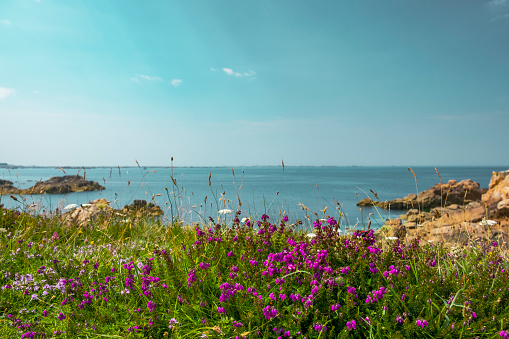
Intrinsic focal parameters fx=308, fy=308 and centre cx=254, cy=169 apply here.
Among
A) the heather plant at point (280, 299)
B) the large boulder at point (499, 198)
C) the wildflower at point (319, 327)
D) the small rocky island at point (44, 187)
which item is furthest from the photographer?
the large boulder at point (499, 198)

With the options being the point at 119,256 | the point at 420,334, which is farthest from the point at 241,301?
the point at 119,256

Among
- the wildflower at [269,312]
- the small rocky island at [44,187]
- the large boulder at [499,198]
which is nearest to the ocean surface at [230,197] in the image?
the small rocky island at [44,187]

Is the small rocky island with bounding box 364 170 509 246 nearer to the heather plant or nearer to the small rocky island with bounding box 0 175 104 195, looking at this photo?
the heather plant

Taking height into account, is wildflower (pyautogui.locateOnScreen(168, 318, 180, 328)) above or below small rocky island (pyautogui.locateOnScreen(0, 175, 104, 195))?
below

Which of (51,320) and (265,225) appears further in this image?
(265,225)

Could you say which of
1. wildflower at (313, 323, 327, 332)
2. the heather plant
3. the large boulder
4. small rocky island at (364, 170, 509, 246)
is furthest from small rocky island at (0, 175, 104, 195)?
the large boulder

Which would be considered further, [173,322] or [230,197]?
[230,197]

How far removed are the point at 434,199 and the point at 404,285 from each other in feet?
102

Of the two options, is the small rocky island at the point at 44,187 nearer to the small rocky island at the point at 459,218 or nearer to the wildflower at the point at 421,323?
the wildflower at the point at 421,323

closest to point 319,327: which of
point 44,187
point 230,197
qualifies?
point 44,187

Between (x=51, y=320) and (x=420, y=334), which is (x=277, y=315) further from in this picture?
(x=51, y=320)

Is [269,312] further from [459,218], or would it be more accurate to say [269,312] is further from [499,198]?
[499,198]

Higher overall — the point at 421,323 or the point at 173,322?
the point at 421,323

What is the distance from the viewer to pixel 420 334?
2240 mm
